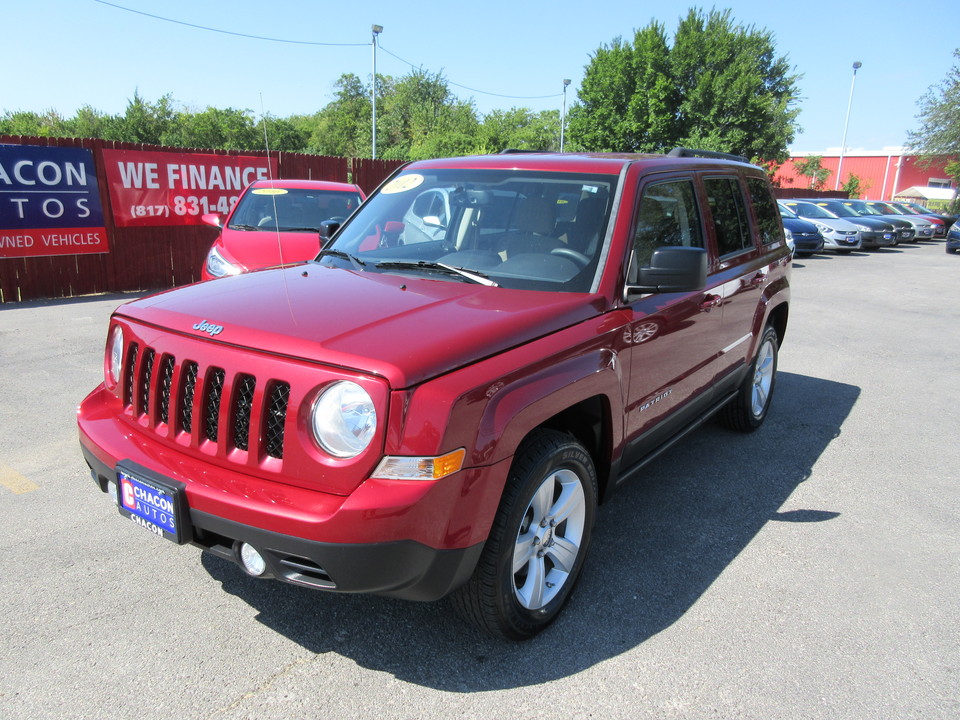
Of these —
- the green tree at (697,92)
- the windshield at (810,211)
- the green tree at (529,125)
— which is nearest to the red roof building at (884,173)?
the green tree at (529,125)

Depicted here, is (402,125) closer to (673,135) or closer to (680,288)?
(673,135)

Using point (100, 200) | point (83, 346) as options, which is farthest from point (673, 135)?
point (83, 346)

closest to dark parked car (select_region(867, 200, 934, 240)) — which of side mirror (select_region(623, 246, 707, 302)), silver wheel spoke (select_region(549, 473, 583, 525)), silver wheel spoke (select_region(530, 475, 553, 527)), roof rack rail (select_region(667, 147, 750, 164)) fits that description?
roof rack rail (select_region(667, 147, 750, 164))

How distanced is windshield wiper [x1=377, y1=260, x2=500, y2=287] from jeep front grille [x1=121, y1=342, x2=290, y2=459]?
1104 millimetres

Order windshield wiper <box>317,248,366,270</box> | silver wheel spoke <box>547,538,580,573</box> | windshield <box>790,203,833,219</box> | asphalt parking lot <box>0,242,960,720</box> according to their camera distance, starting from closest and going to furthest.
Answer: asphalt parking lot <box>0,242,960,720</box> < silver wheel spoke <box>547,538,580,573</box> < windshield wiper <box>317,248,366,270</box> < windshield <box>790,203,833,219</box>

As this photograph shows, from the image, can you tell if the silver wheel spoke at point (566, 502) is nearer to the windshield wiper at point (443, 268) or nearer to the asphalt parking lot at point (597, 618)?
the asphalt parking lot at point (597, 618)

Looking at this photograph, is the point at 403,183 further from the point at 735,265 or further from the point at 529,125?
the point at 529,125

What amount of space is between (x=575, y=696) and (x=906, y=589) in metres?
1.85

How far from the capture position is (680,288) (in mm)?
3059

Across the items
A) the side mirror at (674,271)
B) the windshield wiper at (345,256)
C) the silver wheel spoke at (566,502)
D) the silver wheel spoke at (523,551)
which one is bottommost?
the silver wheel spoke at (523,551)

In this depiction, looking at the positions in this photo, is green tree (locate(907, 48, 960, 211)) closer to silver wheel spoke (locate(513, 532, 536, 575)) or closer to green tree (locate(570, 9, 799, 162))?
green tree (locate(570, 9, 799, 162))

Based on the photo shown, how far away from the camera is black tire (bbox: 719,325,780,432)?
5027 mm

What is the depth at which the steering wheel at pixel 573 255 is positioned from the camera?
10.3ft

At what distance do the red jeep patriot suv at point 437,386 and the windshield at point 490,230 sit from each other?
0.04 ft
